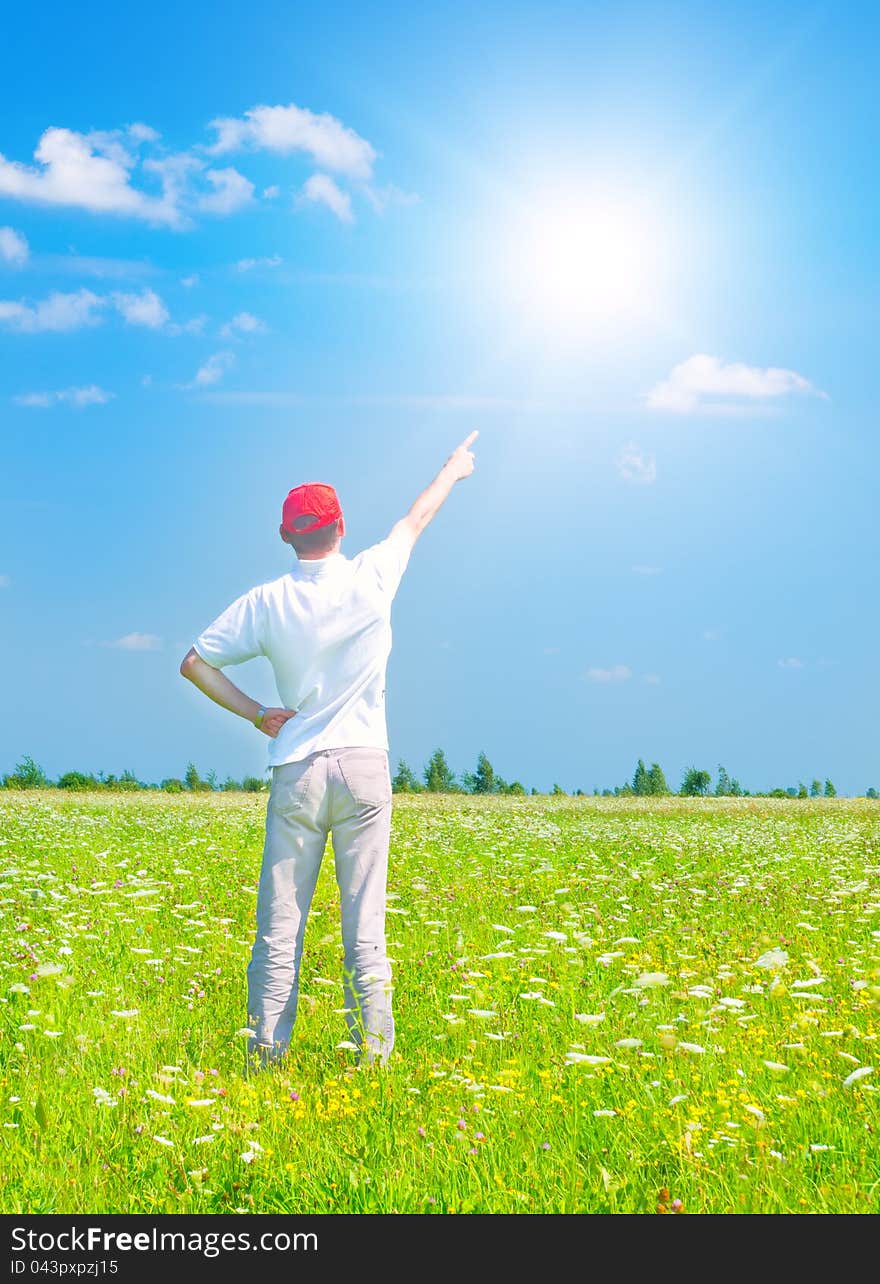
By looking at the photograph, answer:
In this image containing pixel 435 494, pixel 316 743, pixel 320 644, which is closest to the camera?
pixel 316 743

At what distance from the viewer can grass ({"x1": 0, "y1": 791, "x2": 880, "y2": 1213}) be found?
470 cm

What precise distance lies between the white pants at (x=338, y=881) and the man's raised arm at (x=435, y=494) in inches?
59.8

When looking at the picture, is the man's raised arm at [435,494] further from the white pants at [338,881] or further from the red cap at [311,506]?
the white pants at [338,881]

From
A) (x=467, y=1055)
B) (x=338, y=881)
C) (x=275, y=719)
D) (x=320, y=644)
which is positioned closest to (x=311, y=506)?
(x=320, y=644)

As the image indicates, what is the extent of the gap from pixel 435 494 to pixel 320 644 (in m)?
A: 1.44

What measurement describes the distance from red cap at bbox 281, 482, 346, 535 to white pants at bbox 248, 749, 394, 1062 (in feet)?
4.60

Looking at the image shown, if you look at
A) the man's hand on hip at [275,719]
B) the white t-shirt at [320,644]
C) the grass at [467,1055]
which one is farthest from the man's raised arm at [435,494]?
the grass at [467,1055]

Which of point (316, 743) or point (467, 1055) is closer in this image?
point (316, 743)

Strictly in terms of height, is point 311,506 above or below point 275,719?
above

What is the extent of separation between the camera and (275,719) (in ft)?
21.3

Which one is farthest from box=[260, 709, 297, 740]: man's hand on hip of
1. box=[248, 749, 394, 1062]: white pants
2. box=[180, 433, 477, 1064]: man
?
box=[248, 749, 394, 1062]: white pants

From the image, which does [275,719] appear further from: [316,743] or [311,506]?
[311,506]
